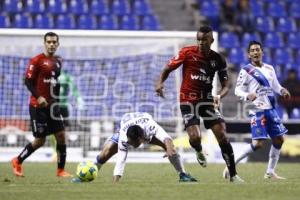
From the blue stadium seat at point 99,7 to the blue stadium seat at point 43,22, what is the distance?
1715 millimetres

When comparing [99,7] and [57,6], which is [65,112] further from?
[99,7]

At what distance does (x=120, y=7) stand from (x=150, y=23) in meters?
1.23

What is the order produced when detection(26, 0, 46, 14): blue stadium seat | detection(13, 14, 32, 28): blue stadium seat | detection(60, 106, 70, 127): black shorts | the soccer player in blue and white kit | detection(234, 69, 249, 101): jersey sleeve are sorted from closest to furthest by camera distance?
detection(234, 69, 249, 101): jersey sleeve, the soccer player in blue and white kit, detection(60, 106, 70, 127): black shorts, detection(13, 14, 32, 28): blue stadium seat, detection(26, 0, 46, 14): blue stadium seat

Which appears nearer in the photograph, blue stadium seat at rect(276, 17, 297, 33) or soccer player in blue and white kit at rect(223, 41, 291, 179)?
soccer player in blue and white kit at rect(223, 41, 291, 179)

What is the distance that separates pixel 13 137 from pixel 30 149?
6799 millimetres

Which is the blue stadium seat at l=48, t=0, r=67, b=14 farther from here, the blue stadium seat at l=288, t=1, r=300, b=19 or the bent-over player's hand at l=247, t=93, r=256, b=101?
the bent-over player's hand at l=247, t=93, r=256, b=101

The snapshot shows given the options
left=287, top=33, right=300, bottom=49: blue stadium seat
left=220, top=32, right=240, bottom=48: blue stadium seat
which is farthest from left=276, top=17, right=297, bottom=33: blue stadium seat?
left=220, top=32, right=240, bottom=48: blue stadium seat

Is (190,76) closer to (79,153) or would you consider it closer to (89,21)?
(79,153)

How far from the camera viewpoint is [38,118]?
45.9 ft

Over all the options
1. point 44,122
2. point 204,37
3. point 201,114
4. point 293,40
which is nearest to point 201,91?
point 201,114

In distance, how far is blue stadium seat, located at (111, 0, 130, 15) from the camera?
1077 inches

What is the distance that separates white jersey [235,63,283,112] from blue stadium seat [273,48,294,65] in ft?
46.3

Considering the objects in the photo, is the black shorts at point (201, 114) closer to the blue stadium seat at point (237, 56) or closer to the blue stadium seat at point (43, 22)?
the blue stadium seat at point (43, 22)

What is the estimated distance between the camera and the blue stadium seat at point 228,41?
27.6 metres
